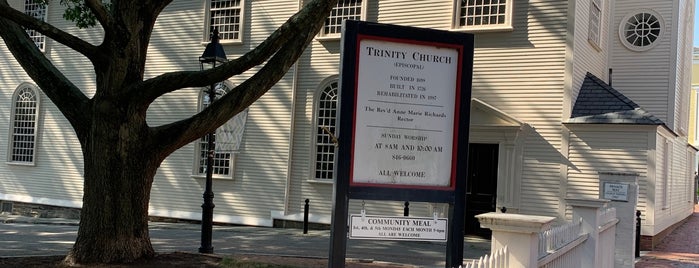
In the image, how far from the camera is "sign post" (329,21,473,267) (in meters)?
5.18

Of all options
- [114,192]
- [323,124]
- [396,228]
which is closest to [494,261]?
[396,228]

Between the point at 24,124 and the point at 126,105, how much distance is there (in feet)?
55.9

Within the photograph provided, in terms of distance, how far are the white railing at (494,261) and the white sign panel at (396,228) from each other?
0.51 meters

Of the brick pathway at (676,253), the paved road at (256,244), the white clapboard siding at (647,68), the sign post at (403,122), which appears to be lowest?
the paved road at (256,244)

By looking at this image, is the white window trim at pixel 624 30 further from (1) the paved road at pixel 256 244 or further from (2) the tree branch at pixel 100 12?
(2) the tree branch at pixel 100 12

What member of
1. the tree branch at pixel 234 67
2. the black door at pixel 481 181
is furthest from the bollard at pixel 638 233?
the tree branch at pixel 234 67

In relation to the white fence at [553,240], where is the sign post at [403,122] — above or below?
above

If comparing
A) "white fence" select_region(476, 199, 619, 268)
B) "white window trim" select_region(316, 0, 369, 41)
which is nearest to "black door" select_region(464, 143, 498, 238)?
"white window trim" select_region(316, 0, 369, 41)

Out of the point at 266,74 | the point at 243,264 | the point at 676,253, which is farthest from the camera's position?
the point at 676,253

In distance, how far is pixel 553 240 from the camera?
6.52m

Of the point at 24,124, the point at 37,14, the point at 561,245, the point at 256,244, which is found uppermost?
the point at 37,14

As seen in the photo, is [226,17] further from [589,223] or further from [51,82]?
[589,223]

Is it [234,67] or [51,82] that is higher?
[234,67]

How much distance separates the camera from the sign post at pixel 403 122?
17.0 feet
